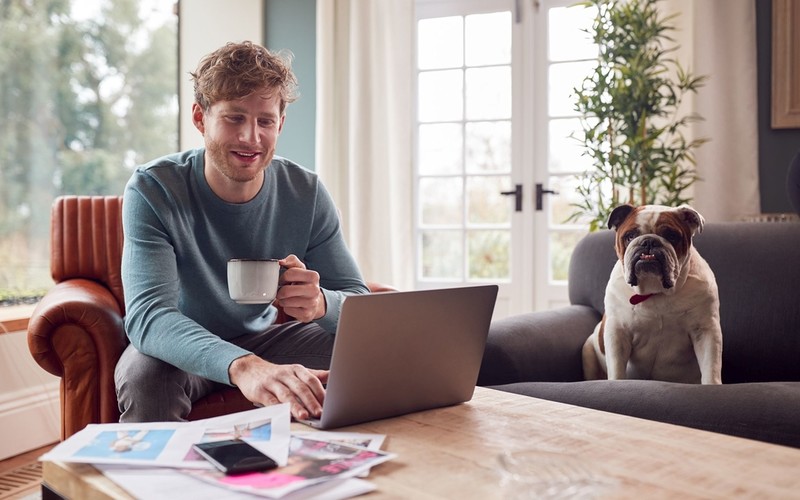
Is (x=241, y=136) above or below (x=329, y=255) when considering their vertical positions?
above

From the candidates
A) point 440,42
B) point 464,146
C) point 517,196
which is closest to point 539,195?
point 517,196

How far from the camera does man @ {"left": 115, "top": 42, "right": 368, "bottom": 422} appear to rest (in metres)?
1.62

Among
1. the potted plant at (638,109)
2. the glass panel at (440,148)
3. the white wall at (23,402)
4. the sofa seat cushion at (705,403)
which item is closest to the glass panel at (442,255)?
the glass panel at (440,148)

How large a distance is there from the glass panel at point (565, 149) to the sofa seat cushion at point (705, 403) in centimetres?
260

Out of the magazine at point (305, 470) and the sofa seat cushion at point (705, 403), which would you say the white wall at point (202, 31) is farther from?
the magazine at point (305, 470)

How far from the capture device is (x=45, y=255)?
360cm

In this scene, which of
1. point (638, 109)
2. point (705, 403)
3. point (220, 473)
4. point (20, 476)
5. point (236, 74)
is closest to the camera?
point (220, 473)

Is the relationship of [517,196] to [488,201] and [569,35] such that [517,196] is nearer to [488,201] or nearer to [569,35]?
[488,201]

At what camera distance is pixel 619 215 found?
208 cm

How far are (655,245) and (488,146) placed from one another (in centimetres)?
253

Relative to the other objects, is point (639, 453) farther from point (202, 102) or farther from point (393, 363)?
point (202, 102)

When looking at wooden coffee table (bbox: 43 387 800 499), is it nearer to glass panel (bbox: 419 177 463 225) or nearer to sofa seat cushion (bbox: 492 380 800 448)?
sofa seat cushion (bbox: 492 380 800 448)

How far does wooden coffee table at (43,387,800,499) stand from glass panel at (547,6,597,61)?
3.15 metres

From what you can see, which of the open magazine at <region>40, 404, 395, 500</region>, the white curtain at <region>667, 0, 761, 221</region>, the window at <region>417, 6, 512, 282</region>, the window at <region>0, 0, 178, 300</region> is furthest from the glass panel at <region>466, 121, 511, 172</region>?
the open magazine at <region>40, 404, 395, 500</region>
